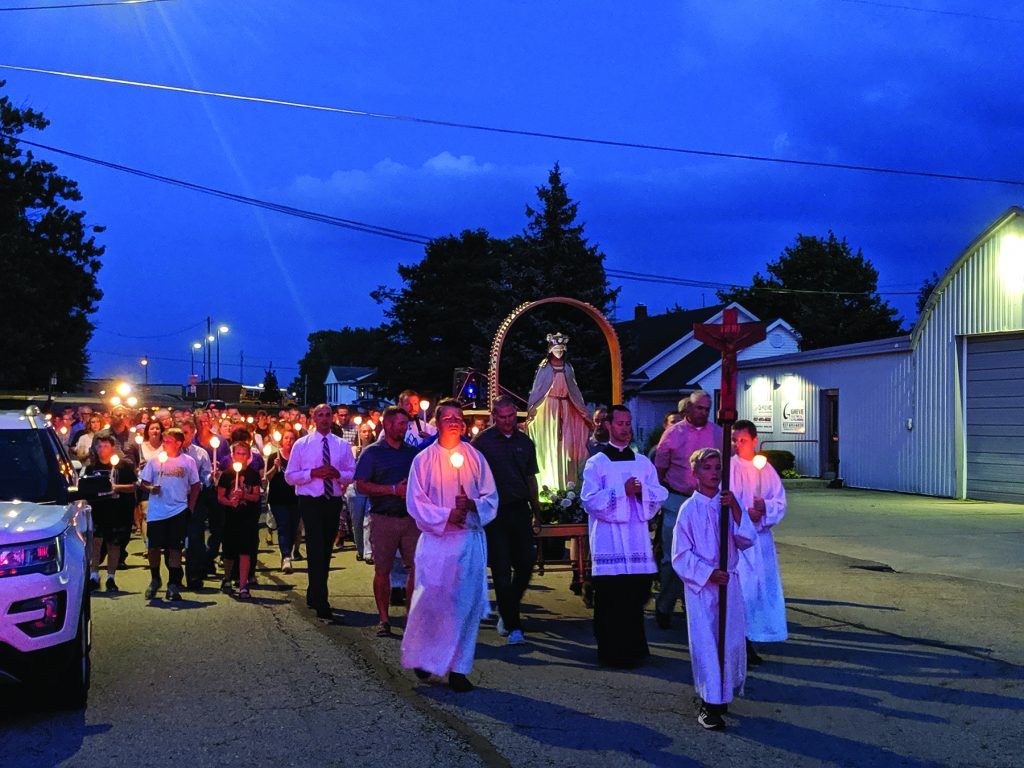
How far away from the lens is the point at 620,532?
25.5 ft

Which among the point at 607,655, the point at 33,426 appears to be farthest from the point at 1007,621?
the point at 33,426

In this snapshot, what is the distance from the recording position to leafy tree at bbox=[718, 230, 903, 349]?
55125 millimetres

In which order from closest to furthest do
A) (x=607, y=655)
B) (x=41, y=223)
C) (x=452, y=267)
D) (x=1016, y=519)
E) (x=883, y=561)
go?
1. (x=607, y=655)
2. (x=883, y=561)
3. (x=1016, y=519)
4. (x=41, y=223)
5. (x=452, y=267)

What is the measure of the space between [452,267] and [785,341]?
762 inches

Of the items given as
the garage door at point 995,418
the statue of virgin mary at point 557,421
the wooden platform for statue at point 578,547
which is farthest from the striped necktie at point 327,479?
the garage door at point 995,418

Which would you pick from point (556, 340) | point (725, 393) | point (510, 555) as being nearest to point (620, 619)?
point (510, 555)

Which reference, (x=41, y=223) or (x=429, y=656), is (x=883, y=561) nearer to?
(x=429, y=656)

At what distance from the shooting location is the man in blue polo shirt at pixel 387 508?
8.84 m

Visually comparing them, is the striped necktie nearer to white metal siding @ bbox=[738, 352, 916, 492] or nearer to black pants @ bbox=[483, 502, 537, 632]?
black pants @ bbox=[483, 502, 537, 632]

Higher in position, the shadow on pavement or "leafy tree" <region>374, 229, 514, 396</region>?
"leafy tree" <region>374, 229, 514, 396</region>

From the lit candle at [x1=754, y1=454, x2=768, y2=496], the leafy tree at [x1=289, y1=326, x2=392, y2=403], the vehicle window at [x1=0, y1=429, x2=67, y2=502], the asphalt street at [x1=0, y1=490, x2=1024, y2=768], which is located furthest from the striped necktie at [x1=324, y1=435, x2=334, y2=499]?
the leafy tree at [x1=289, y1=326, x2=392, y2=403]

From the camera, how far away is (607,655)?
7.68m

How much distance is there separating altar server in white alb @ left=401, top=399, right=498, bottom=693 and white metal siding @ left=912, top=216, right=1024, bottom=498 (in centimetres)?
1699

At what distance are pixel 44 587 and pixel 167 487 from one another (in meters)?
4.72
